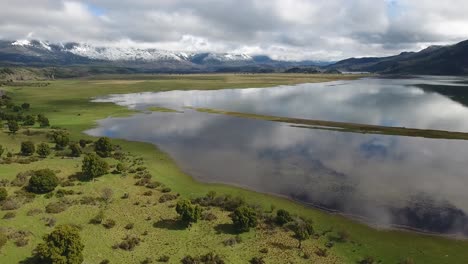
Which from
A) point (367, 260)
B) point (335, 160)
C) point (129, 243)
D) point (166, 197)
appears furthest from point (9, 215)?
point (335, 160)

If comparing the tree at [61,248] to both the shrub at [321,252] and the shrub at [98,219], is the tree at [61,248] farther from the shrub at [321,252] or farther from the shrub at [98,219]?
the shrub at [321,252]

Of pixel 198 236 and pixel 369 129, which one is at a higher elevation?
pixel 369 129

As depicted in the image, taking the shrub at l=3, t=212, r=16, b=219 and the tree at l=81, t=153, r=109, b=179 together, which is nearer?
the shrub at l=3, t=212, r=16, b=219

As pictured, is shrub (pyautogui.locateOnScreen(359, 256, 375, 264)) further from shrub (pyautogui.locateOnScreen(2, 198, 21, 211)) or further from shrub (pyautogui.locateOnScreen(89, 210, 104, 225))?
shrub (pyautogui.locateOnScreen(2, 198, 21, 211))

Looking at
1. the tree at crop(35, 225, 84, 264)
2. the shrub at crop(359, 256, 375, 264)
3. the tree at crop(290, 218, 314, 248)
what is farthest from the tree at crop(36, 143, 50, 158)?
the shrub at crop(359, 256, 375, 264)

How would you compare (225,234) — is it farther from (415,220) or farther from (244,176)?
(415,220)

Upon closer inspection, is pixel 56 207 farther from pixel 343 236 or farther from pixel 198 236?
pixel 343 236
